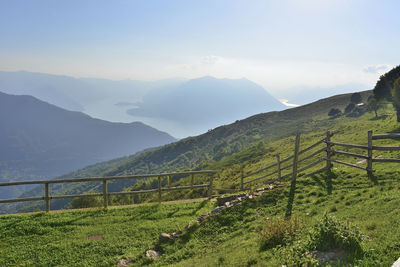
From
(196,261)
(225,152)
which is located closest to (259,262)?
(196,261)

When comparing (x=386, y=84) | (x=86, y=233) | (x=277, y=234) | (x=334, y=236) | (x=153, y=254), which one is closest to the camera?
(x=334, y=236)

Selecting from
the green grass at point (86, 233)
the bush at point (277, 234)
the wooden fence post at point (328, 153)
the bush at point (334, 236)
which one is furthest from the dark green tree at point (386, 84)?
the bush at point (334, 236)

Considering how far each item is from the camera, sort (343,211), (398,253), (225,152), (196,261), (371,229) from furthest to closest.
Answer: (225,152) → (343,211) → (196,261) → (371,229) → (398,253)

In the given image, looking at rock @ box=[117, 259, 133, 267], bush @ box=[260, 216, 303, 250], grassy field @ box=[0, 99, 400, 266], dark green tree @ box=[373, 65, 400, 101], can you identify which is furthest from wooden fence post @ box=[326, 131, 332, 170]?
dark green tree @ box=[373, 65, 400, 101]

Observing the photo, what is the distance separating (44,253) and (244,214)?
803cm

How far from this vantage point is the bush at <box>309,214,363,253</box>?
5.60 metres

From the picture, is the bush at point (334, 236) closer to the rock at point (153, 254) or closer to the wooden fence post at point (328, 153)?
the rock at point (153, 254)

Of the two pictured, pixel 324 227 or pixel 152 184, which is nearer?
pixel 324 227

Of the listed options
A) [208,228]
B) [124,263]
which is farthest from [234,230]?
[124,263]

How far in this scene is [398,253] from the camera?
5223 mm

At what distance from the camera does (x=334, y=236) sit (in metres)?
5.84

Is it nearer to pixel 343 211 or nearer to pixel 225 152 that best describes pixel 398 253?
pixel 343 211

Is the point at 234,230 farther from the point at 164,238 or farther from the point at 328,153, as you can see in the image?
the point at 328,153

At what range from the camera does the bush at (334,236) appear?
5.60 metres
